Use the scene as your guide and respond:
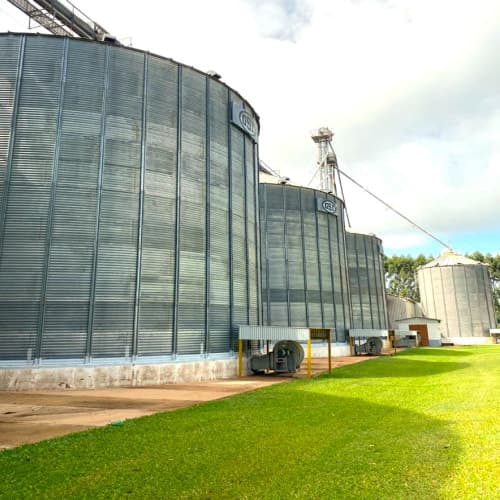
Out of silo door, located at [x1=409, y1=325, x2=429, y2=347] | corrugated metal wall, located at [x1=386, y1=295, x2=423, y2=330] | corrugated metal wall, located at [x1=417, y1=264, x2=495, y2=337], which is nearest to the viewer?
silo door, located at [x1=409, y1=325, x2=429, y2=347]

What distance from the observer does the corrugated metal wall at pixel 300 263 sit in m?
45.4

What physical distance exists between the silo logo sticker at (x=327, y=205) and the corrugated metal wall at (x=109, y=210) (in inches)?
976

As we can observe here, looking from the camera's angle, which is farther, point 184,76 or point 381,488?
point 184,76

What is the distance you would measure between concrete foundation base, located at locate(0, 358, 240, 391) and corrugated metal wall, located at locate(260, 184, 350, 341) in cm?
2185

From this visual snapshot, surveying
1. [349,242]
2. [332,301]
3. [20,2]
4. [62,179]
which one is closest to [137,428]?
[62,179]

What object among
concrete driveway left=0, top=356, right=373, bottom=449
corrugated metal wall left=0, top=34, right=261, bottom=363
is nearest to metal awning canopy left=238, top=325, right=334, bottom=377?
corrugated metal wall left=0, top=34, right=261, bottom=363

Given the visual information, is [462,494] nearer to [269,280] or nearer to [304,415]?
[304,415]

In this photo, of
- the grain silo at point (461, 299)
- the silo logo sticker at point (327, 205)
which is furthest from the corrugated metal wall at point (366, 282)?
the grain silo at point (461, 299)

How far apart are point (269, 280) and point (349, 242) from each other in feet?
79.1

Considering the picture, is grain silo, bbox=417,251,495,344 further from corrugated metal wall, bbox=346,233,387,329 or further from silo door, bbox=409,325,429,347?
corrugated metal wall, bbox=346,233,387,329

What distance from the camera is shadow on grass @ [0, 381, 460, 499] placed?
6934 mm

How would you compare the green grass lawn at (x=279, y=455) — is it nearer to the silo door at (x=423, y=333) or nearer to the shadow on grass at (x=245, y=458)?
the shadow on grass at (x=245, y=458)

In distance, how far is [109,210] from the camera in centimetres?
2283

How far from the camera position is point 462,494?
648cm
